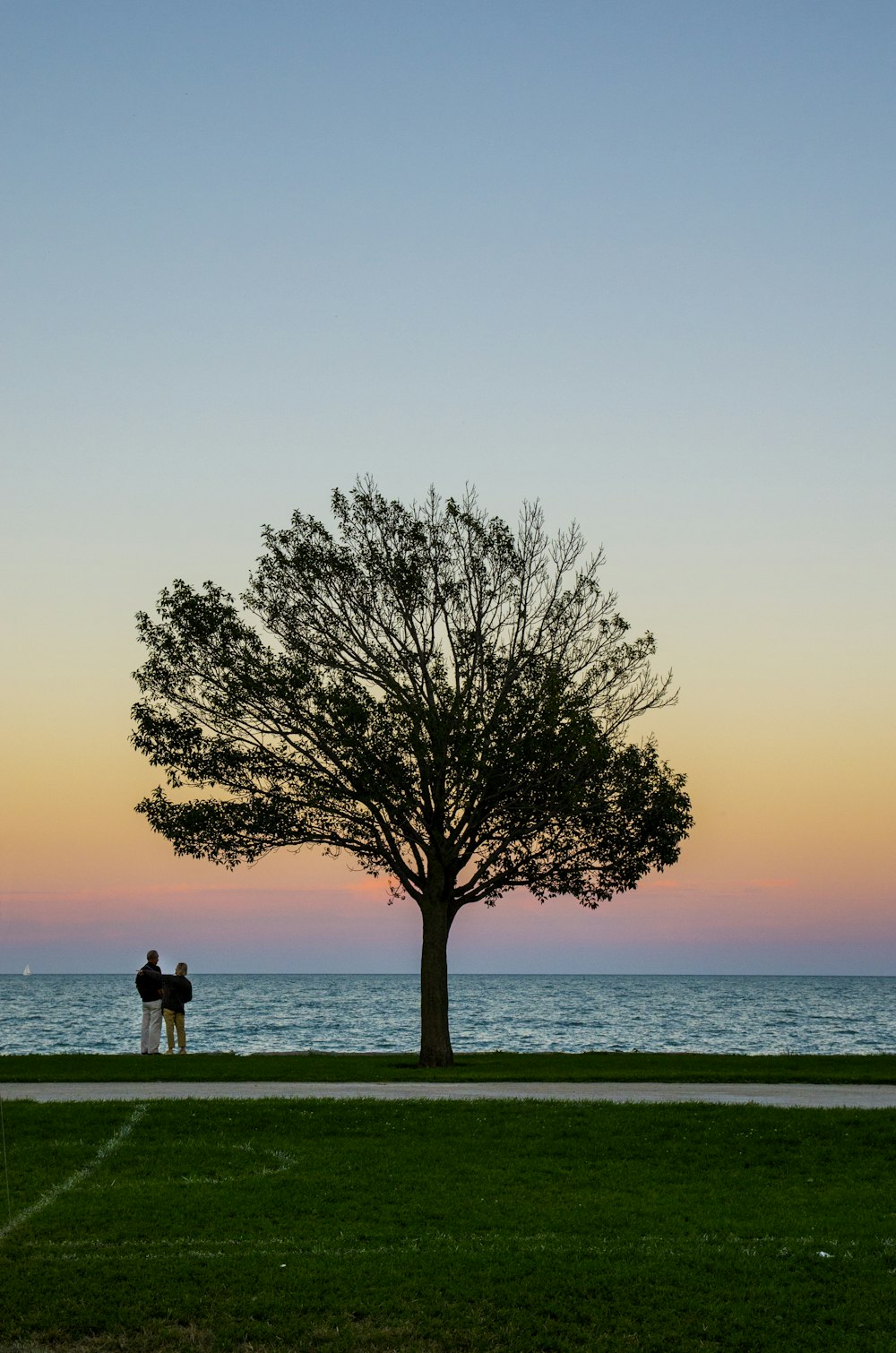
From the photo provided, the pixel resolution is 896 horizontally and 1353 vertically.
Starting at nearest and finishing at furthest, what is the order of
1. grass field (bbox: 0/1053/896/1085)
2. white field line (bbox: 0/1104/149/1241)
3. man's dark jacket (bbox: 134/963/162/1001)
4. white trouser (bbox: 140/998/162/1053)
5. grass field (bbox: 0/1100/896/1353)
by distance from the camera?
grass field (bbox: 0/1100/896/1353)
white field line (bbox: 0/1104/149/1241)
grass field (bbox: 0/1053/896/1085)
man's dark jacket (bbox: 134/963/162/1001)
white trouser (bbox: 140/998/162/1053)

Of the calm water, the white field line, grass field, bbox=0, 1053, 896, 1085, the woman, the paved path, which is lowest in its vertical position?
the calm water

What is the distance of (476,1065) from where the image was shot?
25594mm

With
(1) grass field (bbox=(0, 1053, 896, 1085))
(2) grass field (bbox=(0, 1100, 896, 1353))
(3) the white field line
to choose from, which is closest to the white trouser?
(1) grass field (bbox=(0, 1053, 896, 1085))

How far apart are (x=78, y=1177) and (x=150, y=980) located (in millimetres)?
14403

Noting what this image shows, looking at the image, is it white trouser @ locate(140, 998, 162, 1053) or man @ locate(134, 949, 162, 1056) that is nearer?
man @ locate(134, 949, 162, 1056)

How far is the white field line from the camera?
1070cm

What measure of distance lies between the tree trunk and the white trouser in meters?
5.73

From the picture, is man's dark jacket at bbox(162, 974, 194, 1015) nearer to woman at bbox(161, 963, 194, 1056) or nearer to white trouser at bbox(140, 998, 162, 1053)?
woman at bbox(161, 963, 194, 1056)

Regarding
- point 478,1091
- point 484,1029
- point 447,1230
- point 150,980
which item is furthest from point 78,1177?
point 484,1029

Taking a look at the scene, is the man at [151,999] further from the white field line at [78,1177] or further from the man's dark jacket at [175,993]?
the white field line at [78,1177]

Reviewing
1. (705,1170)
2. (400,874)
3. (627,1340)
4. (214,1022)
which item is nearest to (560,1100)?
(705,1170)

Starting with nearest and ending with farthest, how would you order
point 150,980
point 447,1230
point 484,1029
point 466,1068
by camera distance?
point 447,1230, point 466,1068, point 150,980, point 484,1029

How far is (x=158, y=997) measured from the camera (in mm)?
26938

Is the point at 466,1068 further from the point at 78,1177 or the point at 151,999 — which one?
the point at 78,1177
